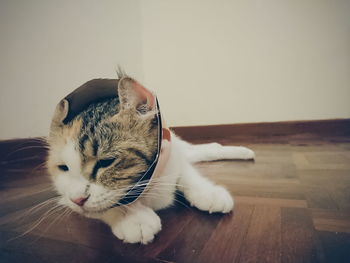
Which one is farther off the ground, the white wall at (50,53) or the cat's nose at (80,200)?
the white wall at (50,53)

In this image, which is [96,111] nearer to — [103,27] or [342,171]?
[103,27]

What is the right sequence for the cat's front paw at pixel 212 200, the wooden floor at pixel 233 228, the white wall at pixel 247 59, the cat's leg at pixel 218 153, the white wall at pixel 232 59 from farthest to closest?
1. the white wall at pixel 247 59
2. the cat's leg at pixel 218 153
3. the white wall at pixel 232 59
4. the cat's front paw at pixel 212 200
5. the wooden floor at pixel 233 228

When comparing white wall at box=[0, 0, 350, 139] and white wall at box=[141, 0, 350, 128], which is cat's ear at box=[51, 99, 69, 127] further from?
white wall at box=[141, 0, 350, 128]

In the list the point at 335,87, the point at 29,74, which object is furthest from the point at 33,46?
the point at 335,87

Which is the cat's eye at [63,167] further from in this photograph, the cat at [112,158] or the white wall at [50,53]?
the white wall at [50,53]

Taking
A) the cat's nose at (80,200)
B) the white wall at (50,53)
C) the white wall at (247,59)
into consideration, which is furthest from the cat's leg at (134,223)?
the white wall at (247,59)

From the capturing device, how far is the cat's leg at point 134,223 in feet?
1.89

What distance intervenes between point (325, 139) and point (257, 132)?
0.43 metres

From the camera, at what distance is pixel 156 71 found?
2064mm

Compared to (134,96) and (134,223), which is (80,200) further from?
(134,96)

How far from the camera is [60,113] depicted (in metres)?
0.63

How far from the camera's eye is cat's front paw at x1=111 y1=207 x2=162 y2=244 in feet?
1.89

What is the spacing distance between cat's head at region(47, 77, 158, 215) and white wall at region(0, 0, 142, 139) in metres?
0.17

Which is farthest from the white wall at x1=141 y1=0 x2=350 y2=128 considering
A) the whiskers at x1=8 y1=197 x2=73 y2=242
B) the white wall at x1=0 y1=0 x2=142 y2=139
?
the whiskers at x1=8 y1=197 x2=73 y2=242
